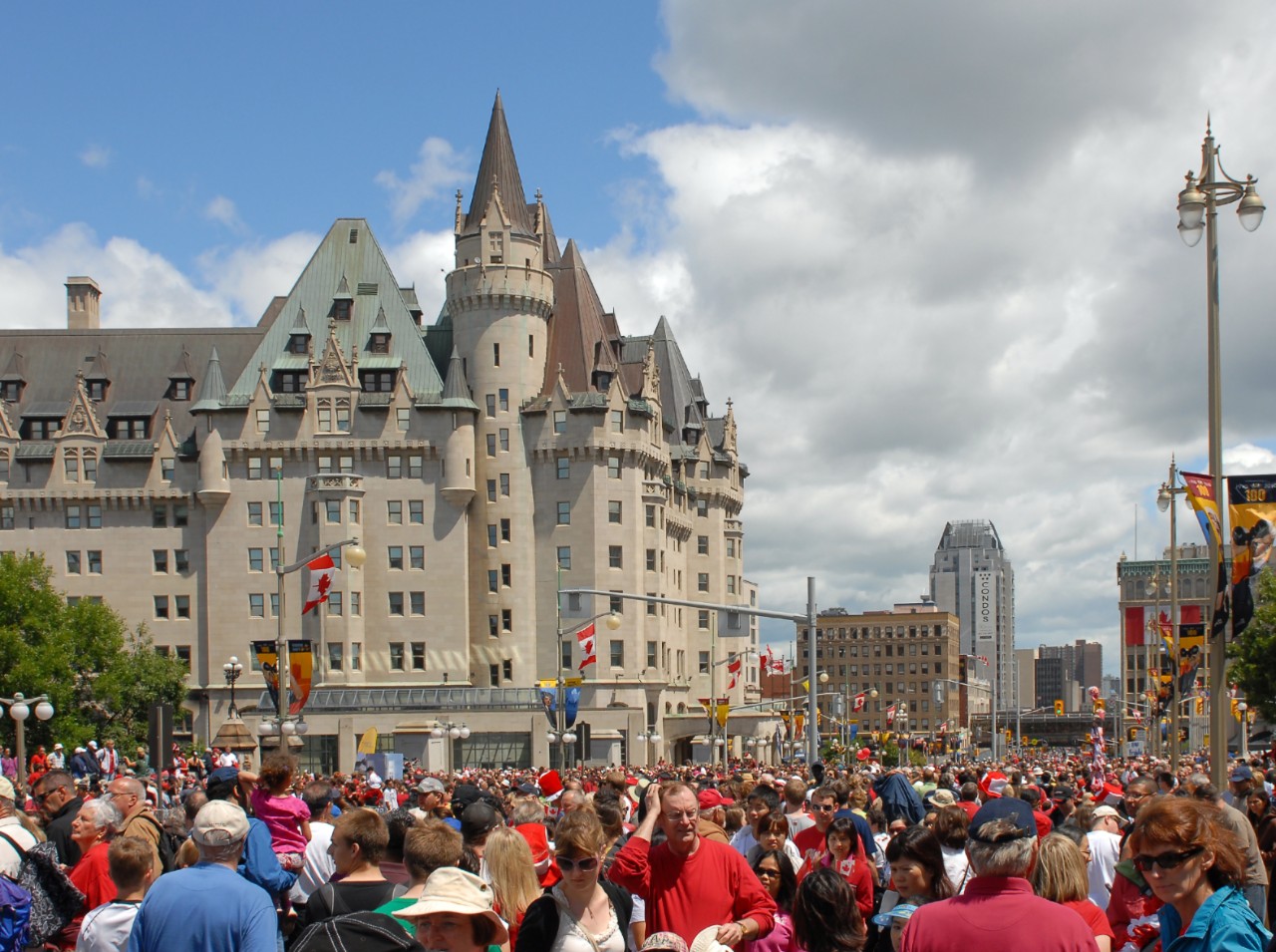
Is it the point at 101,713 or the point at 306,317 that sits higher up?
the point at 306,317

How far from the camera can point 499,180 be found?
311ft

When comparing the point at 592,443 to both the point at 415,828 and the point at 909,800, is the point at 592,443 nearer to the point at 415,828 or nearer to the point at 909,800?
the point at 909,800

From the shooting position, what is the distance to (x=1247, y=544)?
2100 cm

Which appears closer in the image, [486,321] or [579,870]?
[579,870]

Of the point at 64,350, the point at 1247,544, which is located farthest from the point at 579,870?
the point at 64,350

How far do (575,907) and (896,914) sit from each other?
1863 millimetres

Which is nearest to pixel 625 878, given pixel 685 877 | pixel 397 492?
pixel 685 877

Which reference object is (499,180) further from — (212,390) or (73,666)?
(73,666)

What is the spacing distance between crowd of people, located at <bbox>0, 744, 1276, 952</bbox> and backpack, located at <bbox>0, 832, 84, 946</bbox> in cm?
1

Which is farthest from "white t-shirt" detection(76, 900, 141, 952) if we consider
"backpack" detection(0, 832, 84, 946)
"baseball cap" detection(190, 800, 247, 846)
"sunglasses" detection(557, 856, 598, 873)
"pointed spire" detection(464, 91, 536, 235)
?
"pointed spire" detection(464, 91, 536, 235)

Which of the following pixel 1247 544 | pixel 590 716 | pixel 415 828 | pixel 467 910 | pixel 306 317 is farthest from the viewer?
pixel 306 317

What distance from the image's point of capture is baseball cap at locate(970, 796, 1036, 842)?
25.6 ft

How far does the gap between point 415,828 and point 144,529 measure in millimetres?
89339

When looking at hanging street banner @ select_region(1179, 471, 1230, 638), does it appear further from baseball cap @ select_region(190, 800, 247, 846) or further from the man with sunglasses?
baseball cap @ select_region(190, 800, 247, 846)
